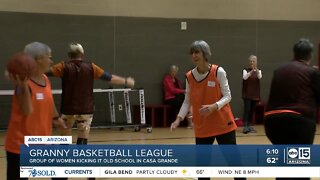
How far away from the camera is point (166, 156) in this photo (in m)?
4.84

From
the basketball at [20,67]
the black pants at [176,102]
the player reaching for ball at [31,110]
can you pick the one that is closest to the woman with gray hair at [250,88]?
the black pants at [176,102]

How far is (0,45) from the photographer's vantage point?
12070mm

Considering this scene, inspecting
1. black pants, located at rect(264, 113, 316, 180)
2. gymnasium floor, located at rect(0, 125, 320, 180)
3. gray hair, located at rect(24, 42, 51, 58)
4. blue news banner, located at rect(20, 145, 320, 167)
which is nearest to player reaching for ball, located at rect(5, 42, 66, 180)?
gray hair, located at rect(24, 42, 51, 58)

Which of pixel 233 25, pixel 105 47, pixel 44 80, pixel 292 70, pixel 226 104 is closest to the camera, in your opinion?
pixel 44 80

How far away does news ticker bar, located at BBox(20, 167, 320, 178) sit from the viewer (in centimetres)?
465

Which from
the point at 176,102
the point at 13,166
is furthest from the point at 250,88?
Result: the point at 13,166

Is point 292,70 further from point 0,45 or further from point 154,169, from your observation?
point 0,45

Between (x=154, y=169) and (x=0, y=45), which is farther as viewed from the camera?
(x=0, y=45)

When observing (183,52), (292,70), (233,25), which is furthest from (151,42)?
(292,70)

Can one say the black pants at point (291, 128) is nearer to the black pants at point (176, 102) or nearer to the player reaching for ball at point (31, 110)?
the player reaching for ball at point (31, 110)

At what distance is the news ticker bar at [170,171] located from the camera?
4652 millimetres

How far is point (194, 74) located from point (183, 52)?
27.9ft

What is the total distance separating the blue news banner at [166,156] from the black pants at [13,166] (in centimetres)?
47

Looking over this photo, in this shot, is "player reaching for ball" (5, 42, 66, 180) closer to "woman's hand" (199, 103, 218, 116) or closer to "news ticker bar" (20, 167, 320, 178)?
"news ticker bar" (20, 167, 320, 178)
